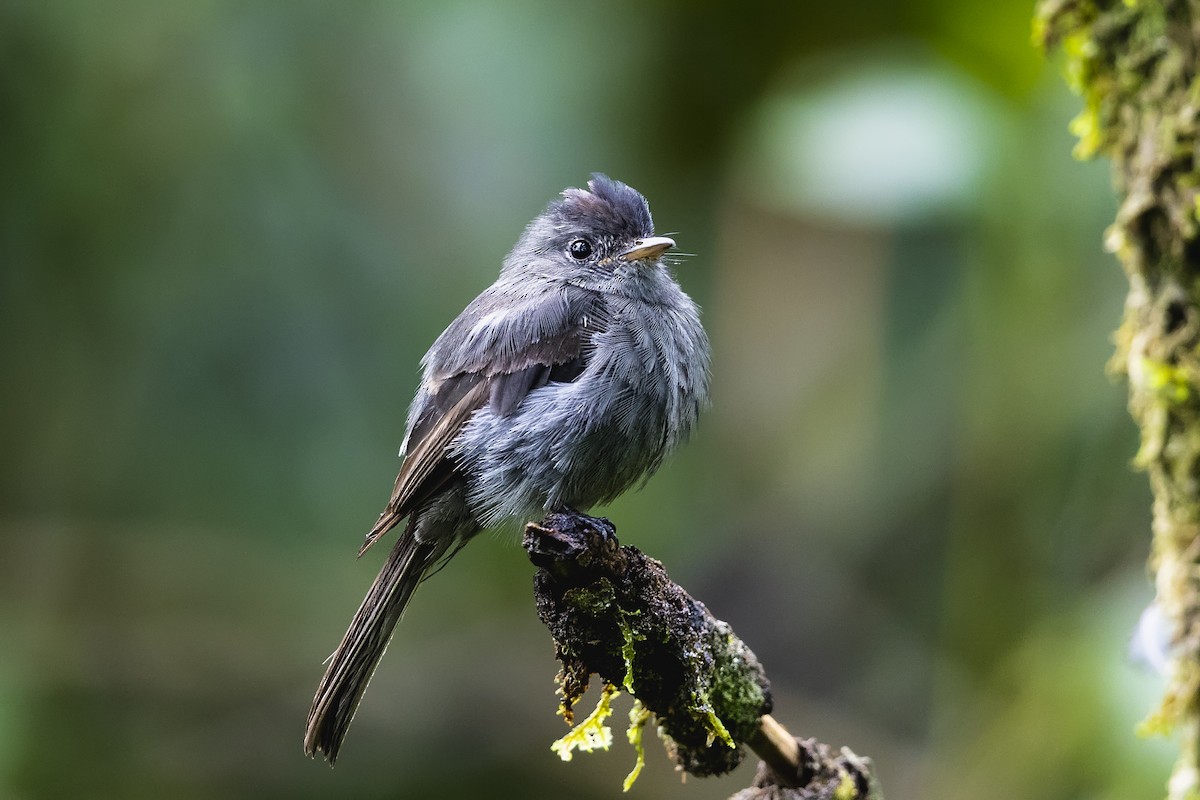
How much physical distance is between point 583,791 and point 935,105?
403 cm

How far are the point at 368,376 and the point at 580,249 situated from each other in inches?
104

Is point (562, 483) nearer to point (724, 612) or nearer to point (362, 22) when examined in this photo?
point (724, 612)

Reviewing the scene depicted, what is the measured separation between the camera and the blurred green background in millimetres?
5992

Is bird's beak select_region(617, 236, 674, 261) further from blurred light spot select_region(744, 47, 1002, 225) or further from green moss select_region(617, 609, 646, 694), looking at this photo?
green moss select_region(617, 609, 646, 694)

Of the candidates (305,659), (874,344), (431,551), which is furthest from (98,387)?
(874,344)

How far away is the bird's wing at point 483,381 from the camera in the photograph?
3.87 m

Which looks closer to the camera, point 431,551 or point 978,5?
point 431,551

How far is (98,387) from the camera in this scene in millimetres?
6516

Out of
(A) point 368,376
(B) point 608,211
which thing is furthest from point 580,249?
(A) point 368,376

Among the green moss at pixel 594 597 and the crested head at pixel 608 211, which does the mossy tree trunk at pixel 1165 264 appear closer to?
the green moss at pixel 594 597

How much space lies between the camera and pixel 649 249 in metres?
4.18

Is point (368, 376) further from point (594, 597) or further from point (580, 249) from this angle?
point (594, 597)

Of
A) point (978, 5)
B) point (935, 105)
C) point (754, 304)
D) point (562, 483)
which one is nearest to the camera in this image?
point (562, 483)

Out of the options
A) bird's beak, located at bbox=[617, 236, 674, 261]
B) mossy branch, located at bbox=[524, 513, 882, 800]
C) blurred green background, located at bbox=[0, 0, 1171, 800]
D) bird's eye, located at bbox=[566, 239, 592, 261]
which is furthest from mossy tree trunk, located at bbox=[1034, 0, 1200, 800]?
blurred green background, located at bbox=[0, 0, 1171, 800]
